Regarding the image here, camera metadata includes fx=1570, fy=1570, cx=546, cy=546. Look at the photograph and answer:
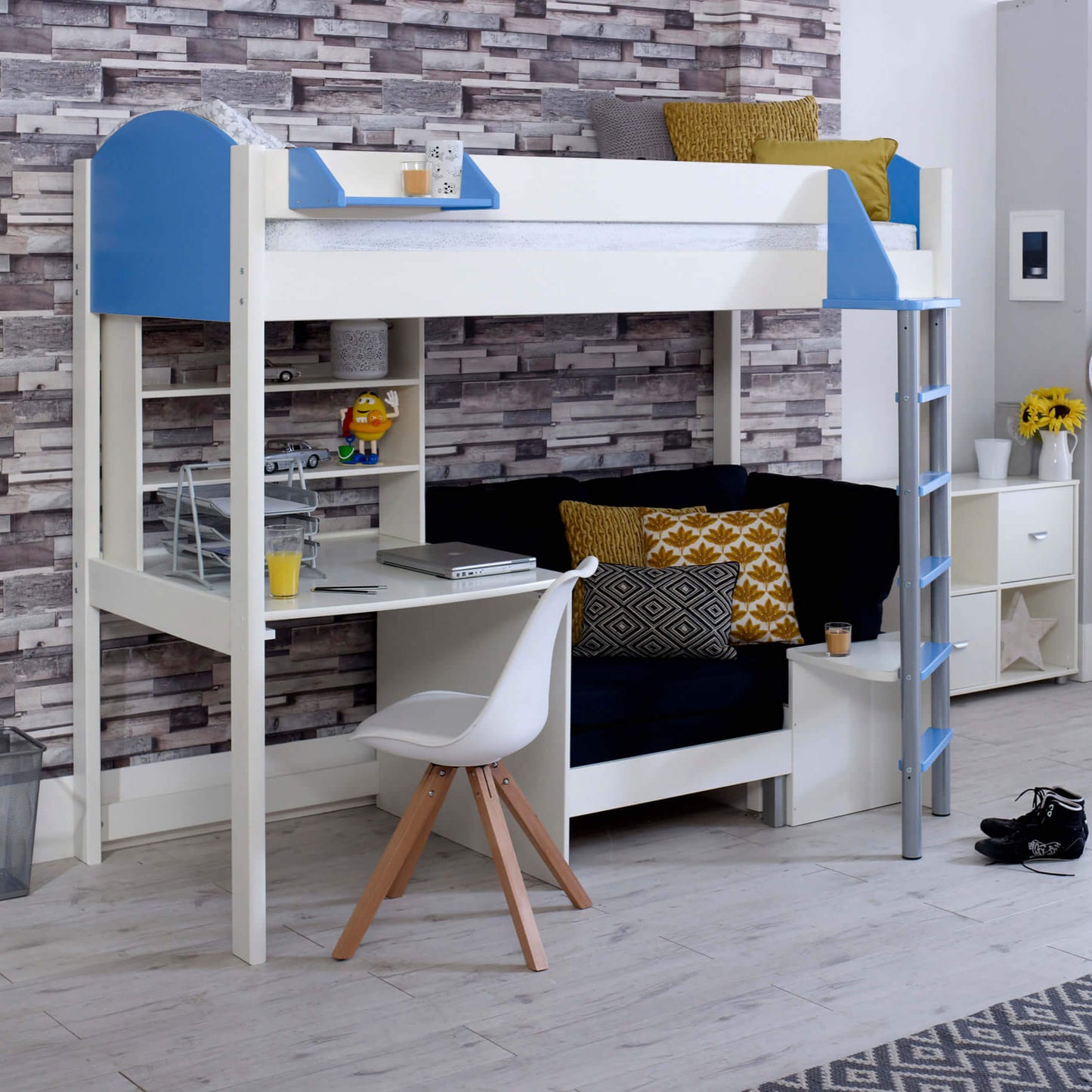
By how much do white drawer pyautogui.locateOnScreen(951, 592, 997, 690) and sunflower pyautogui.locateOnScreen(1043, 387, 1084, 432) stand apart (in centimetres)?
59

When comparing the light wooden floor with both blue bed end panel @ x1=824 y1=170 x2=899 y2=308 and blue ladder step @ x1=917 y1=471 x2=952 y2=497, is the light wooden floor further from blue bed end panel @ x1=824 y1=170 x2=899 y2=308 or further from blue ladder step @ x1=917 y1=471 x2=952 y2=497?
blue bed end panel @ x1=824 y1=170 x2=899 y2=308

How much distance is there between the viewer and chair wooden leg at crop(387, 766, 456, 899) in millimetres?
2986

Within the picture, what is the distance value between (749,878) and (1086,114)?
9.39 feet

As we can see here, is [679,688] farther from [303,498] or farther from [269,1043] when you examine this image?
[269,1043]

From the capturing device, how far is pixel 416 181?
2.78 metres

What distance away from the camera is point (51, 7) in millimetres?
3332

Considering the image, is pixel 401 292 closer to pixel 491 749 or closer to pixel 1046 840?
pixel 491 749

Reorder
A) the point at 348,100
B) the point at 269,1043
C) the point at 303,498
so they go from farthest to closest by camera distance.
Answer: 1. the point at 348,100
2. the point at 303,498
3. the point at 269,1043

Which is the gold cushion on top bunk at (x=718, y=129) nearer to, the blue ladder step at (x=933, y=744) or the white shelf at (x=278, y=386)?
the white shelf at (x=278, y=386)

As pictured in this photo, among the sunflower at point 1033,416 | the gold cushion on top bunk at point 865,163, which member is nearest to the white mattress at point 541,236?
the gold cushion on top bunk at point 865,163

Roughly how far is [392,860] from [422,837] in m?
0.11

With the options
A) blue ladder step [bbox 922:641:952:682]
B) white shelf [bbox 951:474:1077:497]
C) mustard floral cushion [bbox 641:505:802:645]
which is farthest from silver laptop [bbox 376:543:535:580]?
Result: white shelf [bbox 951:474:1077:497]

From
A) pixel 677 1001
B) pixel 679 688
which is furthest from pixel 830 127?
pixel 677 1001

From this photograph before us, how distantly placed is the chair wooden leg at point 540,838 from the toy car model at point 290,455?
32.7 inches
